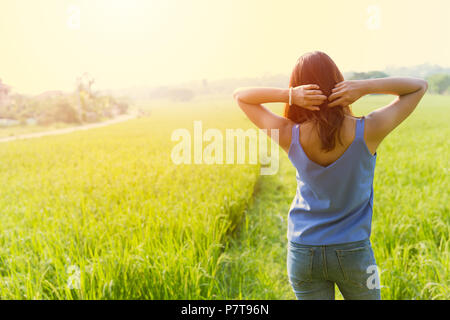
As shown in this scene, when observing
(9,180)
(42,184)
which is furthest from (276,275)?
(9,180)

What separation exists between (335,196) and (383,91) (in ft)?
1.47

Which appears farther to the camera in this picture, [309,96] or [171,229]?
[171,229]

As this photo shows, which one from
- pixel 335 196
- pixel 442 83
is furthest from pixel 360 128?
pixel 442 83

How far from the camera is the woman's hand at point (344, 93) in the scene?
1.13 meters

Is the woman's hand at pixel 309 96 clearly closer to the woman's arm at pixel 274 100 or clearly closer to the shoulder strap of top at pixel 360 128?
the woman's arm at pixel 274 100

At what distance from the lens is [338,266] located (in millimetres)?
1250

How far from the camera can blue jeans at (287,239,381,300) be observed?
1245 mm

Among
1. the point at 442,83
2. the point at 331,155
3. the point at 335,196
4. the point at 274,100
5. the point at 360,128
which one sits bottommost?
the point at 335,196

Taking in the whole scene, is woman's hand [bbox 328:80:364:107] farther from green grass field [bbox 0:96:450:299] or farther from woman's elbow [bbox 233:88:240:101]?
green grass field [bbox 0:96:450:299]

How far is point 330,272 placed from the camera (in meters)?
1.26

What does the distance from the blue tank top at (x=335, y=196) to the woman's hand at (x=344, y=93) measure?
0.31 feet

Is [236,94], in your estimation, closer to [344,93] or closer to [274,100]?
[274,100]

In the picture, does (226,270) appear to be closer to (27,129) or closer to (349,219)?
(349,219)

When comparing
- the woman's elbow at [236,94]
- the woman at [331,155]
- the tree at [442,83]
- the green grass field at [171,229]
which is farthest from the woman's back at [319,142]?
the tree at [442,83]
